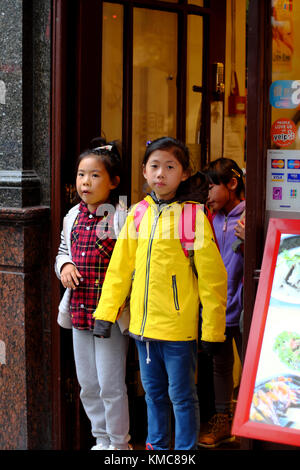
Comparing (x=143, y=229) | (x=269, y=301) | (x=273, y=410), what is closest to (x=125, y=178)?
(x=143, y=229)

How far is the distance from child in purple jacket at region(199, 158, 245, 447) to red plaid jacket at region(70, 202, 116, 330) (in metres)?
0.78

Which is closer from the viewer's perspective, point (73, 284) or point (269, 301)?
point (269, 301)

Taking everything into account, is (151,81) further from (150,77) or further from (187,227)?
(187,227)

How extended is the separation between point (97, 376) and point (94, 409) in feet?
0.62

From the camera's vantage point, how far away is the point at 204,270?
3.35 metres

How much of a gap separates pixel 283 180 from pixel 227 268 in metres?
1.00

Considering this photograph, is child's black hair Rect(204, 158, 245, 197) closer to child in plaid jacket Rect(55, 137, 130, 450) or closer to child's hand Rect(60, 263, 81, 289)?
child in plaid jacket Rect(55, 137, 130, 450)

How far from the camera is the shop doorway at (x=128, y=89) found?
12.8 feet

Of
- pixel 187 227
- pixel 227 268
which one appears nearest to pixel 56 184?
pixel 187 227

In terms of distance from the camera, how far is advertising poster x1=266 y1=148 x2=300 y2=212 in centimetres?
323

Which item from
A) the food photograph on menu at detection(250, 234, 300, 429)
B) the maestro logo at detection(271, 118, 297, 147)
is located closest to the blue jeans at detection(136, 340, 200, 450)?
the food photograph on menu at detection(250, 234, 300, 429)

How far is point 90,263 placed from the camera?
3697 millimetres

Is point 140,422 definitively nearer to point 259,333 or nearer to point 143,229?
point 143,229

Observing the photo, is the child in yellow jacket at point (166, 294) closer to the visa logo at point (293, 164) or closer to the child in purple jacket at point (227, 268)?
the visa logo at point (293, 164)
